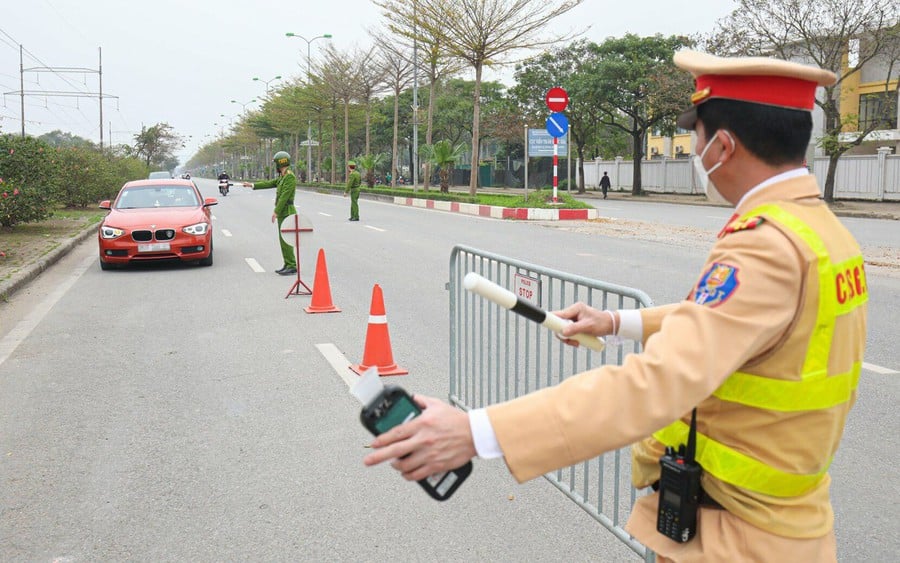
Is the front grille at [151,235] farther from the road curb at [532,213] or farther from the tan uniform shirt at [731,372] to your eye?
the road curb at [532,213]

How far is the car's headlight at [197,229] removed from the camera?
12969 mm

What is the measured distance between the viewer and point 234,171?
163 meters

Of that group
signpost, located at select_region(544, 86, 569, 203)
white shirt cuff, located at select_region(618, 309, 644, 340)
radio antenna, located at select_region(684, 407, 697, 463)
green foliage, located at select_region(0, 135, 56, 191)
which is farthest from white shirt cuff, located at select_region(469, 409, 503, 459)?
signpost, located at select_region(544, 86, 569, 203)

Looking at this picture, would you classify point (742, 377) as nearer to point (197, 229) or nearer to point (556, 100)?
point (197, 229)

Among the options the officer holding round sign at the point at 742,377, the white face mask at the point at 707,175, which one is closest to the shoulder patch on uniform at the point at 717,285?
the officer holding round sign at the point at 742,377

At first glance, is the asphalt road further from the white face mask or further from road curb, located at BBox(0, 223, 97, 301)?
the white face mask

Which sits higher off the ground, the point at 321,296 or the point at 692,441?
the point at 692,441

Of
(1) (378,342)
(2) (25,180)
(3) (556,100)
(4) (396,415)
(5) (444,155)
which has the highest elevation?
(3) (556,100)

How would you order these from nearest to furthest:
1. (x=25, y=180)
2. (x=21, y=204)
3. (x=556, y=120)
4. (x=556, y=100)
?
(x=21, y=204), (x=25, y=180), (x=556, y=120), (x=556, y=100)

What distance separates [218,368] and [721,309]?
18.8 ft

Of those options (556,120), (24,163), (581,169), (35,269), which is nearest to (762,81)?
(35,269)

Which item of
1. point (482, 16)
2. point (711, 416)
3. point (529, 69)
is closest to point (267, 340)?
point (711, 416)

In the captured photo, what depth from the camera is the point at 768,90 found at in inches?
65.7

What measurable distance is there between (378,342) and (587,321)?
14.2 ft
